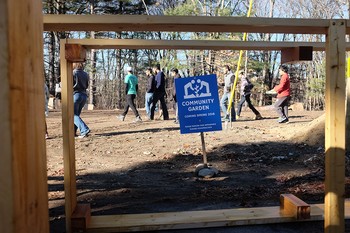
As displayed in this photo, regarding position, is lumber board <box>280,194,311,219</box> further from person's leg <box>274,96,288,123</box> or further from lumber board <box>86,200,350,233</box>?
person's leg <box>274,96,288,123</box>

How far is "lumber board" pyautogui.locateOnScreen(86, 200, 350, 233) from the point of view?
151 inches

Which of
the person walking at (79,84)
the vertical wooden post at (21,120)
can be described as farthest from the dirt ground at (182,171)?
the vertical wooden post at (21,120)

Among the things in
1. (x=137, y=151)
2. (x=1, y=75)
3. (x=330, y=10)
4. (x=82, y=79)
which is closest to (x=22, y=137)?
(x=1, y=75)

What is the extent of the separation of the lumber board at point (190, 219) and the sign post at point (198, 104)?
2062 mm

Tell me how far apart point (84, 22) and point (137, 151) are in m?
5.99

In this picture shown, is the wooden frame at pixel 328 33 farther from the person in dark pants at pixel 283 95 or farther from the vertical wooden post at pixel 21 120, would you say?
the person in dark pants at pixel 283 95

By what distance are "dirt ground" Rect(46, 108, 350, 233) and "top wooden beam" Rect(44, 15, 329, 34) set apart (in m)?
2.22

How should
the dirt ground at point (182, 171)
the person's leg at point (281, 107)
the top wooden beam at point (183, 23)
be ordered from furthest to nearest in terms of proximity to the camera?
the person's leg at point (281, 107) → the dirt ground at point (182, 171) → the top wooden beam at point (183, 23)

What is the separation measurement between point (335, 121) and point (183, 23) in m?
1.44

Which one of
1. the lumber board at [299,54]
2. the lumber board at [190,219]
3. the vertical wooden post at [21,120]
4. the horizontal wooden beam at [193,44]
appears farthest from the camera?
the horizontal wooden beam at [193,44]

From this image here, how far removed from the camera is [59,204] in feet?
16.1

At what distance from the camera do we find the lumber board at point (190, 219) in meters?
3.83

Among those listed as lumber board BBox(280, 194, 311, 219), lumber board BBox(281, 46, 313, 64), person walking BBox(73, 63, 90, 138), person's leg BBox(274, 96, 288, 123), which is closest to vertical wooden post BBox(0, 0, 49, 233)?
lumber board BBox(281, 46, 313, 64)

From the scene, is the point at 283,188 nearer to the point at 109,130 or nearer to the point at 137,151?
the point at 137,151
